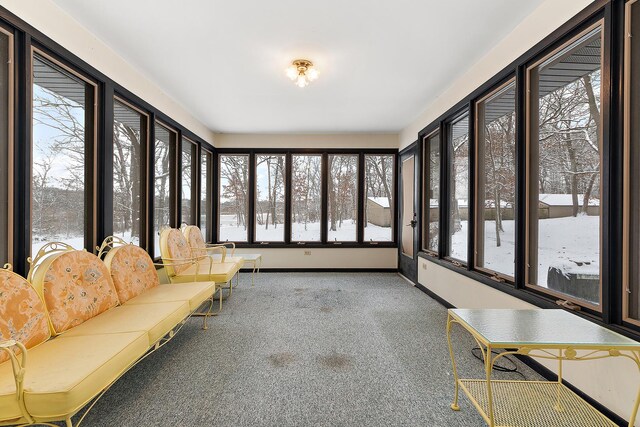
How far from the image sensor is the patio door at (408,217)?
509 cm

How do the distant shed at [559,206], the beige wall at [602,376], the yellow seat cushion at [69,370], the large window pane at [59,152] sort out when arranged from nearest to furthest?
the yellow seat cushion at [69,370]
the beige wall at [602,376]
the distant shed at [559,206]
the large window pane at [59,152]

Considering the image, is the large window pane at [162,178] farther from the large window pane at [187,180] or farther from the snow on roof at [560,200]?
the snow on roof at [560,200]

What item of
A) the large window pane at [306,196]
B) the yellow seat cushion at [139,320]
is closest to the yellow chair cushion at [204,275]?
the yellow seat cushion at [139,320]

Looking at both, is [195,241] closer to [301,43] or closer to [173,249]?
[173,249]

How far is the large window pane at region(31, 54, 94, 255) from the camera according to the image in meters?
2.28

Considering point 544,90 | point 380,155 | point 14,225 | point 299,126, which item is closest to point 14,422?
point 14,225

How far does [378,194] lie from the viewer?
6086mm

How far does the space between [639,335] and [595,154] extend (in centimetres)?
108

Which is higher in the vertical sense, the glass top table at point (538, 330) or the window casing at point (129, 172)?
the window casing at point (129, 172)

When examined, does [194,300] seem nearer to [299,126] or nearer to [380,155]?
[299,126]

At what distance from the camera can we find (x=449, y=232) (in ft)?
13.3

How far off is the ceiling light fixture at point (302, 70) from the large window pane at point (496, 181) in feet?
6.07

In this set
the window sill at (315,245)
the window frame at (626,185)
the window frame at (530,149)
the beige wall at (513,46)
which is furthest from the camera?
the window sill at (315,245)

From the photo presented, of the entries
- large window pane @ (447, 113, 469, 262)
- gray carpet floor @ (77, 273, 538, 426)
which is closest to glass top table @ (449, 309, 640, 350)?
gray carpet floor @ (77, 273, 538, 426)
